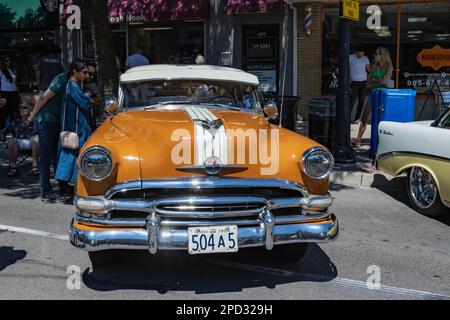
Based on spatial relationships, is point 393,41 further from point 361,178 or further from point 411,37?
point 361,178

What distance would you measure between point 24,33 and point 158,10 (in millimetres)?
5670

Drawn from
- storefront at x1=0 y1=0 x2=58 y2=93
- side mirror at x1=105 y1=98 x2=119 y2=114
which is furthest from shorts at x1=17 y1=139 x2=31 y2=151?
storefront at x1=0 y1=0 x2=58 y2=93

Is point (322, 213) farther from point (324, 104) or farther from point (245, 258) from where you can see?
point (324, 104)

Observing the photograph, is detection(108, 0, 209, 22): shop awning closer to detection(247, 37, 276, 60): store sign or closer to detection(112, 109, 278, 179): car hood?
detection(247, 37, 276, 60): store sign

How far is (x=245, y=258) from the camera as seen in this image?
193 inches

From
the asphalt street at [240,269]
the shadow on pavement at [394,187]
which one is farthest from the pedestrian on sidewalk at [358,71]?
the asphalt street at [240,269]

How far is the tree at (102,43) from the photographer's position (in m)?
9.52

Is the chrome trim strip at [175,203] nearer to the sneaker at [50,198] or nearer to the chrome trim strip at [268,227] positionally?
the chrome trim strip at [268,227]

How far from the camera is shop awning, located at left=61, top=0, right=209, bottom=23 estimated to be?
14.2m

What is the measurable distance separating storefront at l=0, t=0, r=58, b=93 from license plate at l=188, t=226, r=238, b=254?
1438cm

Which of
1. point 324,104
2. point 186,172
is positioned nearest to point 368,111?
point 324,104

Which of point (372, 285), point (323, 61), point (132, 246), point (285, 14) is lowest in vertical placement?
point (372, 285)

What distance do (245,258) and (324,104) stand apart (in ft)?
17.5

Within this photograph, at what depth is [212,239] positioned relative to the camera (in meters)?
3.91
